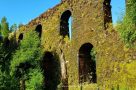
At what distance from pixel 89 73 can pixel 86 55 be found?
3.30ft

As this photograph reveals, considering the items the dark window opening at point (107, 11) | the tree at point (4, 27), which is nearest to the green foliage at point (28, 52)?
the tree at point (4, 27)

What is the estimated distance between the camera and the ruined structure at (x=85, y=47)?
17.7 meters

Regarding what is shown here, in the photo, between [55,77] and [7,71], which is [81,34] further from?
[7,71]

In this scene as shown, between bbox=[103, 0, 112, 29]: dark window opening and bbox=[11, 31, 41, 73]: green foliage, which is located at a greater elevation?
bbox=[103, 0, 112, 29]: dark window opening

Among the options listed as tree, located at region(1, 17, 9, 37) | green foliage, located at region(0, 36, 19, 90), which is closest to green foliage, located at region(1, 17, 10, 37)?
tree, located at region(1, 17, 9, 37)

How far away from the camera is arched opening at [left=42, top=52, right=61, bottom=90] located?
75.5 ft

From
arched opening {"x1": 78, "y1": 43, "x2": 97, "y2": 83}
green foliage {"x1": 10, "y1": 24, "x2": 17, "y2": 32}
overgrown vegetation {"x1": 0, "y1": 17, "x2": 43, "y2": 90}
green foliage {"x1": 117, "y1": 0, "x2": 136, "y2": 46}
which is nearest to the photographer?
green foliage {"x1": 117, "y1": 0, "x2": 136, "y2": 46}

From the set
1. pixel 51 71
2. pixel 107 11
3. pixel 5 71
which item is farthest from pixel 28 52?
pixel 107 11

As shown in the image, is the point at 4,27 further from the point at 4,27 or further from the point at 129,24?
the point at 129,24

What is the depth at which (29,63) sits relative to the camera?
2381 cm

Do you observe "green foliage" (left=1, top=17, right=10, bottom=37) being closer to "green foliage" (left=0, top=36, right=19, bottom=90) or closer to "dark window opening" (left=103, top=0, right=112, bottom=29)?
"green foliage" (left=0, top=36, right=19, bottom=90)

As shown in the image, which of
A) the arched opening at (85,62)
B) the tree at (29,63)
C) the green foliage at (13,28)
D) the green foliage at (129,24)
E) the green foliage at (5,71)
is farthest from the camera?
the green foliage at (13,28)

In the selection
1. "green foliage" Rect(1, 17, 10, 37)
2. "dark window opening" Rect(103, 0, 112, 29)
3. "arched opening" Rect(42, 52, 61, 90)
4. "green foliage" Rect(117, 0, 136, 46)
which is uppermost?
"green foliage" Rect(1, 17, 10, 37)

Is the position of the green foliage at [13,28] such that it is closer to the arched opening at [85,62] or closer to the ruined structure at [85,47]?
the ruined structure at [85,47]
